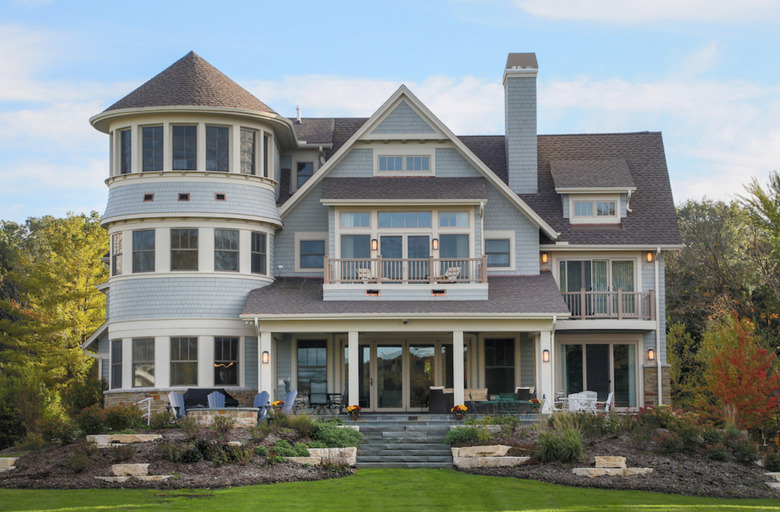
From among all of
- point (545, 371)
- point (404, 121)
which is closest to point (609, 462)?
point (545, 371)

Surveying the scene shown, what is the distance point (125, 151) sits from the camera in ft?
86.7

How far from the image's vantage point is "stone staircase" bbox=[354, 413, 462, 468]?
66.0 ft

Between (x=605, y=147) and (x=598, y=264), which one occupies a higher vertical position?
(x=605, y=147)

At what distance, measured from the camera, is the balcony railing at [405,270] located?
2583 centimetres

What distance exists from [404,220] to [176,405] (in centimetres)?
812

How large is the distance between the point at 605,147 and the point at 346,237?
9994 mm

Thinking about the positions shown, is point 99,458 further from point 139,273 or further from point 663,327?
point 663,327

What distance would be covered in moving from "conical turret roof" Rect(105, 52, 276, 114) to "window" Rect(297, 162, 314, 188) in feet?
9.11

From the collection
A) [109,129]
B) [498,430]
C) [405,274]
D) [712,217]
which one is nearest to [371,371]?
[405,274]

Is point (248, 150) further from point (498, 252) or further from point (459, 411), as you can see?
point (459, 411)

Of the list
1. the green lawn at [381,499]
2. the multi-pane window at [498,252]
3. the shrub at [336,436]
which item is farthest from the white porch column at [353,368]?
the green lawn at [381,499]

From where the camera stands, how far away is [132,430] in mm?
21000

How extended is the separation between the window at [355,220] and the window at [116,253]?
6.28m

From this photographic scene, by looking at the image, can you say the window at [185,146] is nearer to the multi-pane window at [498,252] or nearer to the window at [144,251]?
the window at [144,251]
